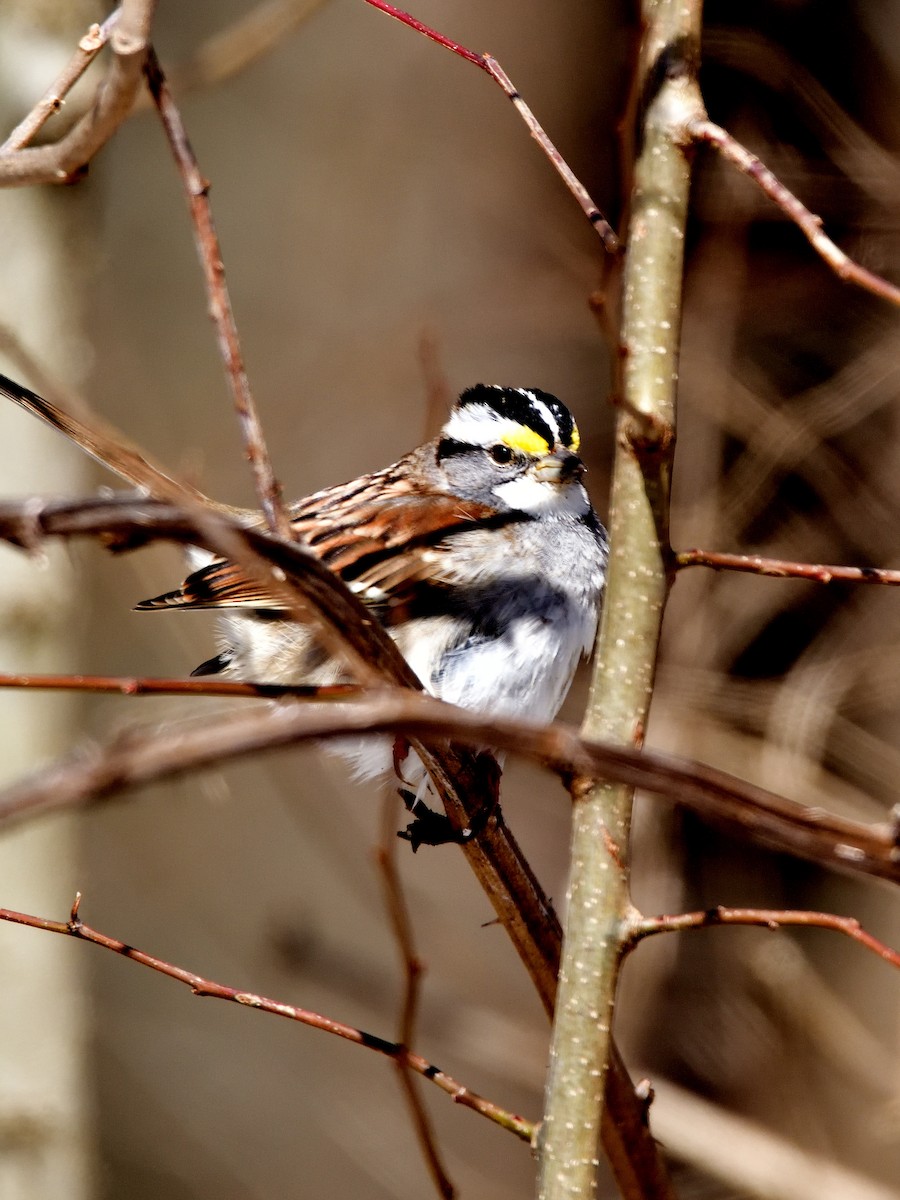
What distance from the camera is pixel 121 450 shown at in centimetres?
140

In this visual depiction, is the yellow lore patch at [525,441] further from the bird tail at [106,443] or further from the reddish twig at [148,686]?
the reddish twig at [148,686]

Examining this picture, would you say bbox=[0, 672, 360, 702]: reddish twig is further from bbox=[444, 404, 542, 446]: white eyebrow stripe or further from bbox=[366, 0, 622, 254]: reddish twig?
bbox=[444, 404, 542, 446]: white eyebrow stripe

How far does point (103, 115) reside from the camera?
4.85 feet

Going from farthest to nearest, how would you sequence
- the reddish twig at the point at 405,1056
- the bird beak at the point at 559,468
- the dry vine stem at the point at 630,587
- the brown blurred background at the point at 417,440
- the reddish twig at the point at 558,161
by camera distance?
1. the brown blurred background at the point at 417,440
2. the bird beak at the point at 559,468
3. the reddish twig at the point at 405,1056
4. the dry vine stem at the point at 630,587
5. the reddish twig at the point at 558,161

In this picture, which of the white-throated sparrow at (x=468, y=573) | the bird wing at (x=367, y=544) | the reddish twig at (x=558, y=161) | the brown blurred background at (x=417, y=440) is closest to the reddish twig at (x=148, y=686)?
the reddish twig at (x=558, y=161)

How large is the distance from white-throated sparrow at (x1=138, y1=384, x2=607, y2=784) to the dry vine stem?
0.78 meters

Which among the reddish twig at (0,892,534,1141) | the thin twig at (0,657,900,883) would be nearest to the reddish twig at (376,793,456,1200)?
the reddish twig at (0,892,534,1141)

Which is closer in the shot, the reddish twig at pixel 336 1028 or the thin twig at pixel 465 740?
the thin twig at pixel 465 740

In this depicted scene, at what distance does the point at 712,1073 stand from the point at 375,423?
8.62ft

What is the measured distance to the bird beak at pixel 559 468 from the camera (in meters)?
2.84

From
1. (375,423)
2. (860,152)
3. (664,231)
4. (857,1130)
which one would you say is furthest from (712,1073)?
(664,231)

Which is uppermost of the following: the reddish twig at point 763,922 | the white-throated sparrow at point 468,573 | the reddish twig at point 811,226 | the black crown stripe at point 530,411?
the black crown stripe at point 530,411

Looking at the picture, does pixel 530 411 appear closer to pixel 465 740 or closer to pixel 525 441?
pixel 525 441

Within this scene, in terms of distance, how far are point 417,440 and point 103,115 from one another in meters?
3.50
